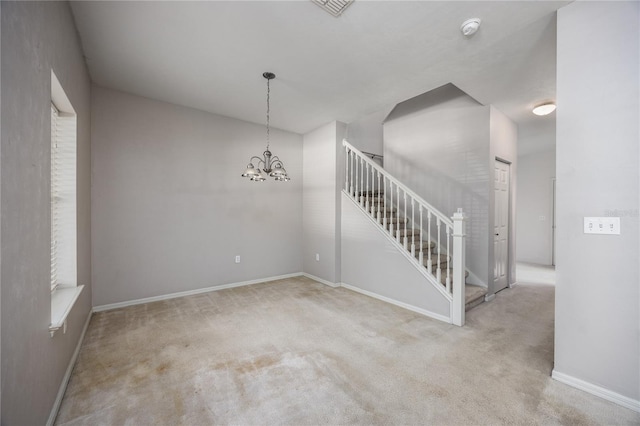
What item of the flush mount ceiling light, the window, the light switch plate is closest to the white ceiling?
the flush mount ceiling light

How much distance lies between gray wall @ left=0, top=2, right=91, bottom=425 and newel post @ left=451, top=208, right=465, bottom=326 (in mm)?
3431

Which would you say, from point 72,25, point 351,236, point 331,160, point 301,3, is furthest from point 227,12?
point 351,236

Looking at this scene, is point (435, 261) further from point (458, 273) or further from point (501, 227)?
point (501, 227)

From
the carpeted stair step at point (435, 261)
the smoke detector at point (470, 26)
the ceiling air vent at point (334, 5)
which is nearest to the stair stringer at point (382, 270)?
the carpeted stair step at point (435, 261)

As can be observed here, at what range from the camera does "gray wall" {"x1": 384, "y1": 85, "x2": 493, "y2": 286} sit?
393 cm

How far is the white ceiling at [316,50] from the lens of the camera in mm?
2158

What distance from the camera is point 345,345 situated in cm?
261

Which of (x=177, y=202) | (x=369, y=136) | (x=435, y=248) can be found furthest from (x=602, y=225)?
(x=369, y=136)

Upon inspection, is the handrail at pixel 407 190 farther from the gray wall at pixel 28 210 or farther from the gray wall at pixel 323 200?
the gray wall at pixel 28 210

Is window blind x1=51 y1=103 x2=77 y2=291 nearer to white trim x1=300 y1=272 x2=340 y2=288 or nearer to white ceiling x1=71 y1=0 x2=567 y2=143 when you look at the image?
white ceiling x1=71 y1=0 x2=567 y2=143

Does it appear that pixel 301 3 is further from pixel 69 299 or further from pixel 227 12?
pixel 69 299

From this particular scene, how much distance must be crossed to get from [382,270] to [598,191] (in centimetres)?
250

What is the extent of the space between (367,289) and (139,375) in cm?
299

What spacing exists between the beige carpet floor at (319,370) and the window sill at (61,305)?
594 millimetres
